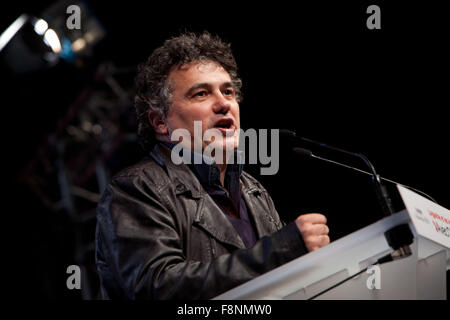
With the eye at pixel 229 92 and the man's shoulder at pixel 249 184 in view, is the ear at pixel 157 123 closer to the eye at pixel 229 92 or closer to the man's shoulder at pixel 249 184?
the eye at pixel 229 92

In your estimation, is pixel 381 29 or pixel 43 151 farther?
pixel 43 151

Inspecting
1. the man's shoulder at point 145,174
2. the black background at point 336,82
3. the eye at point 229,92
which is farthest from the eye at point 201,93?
the black background at point 336,82

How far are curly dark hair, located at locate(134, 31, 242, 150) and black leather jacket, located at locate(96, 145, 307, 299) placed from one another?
330 millimetres

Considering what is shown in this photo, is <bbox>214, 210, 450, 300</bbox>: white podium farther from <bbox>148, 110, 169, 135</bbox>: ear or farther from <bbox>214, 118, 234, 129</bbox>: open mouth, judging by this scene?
<bbox>148, 110, 169, 135</bbox>: ear

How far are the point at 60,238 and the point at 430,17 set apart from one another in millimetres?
4266

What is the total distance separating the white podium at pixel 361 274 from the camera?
1249 millimetres

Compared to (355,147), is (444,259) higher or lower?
lower

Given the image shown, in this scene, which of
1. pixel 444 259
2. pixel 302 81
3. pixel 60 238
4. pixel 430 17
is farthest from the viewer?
pixel 60 238

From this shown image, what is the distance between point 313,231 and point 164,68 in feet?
4.10

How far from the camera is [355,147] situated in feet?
12.3

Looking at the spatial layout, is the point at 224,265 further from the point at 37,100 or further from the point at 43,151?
the point at 37,100
